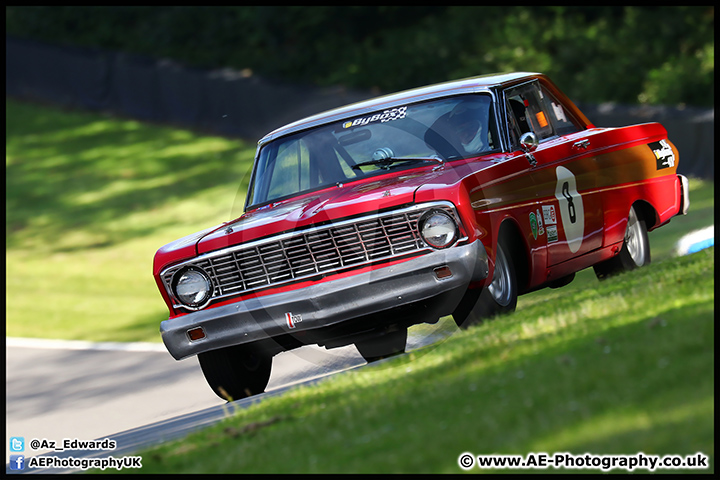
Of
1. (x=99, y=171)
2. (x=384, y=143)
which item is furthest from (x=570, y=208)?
(x=99, y=171)

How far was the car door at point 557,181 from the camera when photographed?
23.1ft

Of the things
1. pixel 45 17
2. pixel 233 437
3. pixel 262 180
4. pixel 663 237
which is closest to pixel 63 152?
pixel 45 17

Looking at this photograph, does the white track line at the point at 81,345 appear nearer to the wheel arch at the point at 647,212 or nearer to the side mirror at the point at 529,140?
the wheel arch at the point at 647,212

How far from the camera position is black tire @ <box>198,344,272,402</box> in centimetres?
681

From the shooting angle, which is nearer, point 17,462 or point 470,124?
point 17,462

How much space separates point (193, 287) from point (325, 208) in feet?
3.51

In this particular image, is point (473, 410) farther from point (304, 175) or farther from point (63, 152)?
point (63, 152)

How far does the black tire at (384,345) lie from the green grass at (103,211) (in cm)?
145

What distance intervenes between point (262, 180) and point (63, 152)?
21.0 metres

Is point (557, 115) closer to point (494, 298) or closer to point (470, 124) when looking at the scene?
point (470, 124)

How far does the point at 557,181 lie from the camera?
726 cm

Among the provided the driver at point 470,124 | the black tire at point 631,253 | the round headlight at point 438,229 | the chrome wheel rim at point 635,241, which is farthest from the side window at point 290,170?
the chrome wheel rim at point 635,241

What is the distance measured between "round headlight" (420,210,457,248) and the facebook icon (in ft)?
9.54

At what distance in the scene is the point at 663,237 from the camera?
12.9 metres
